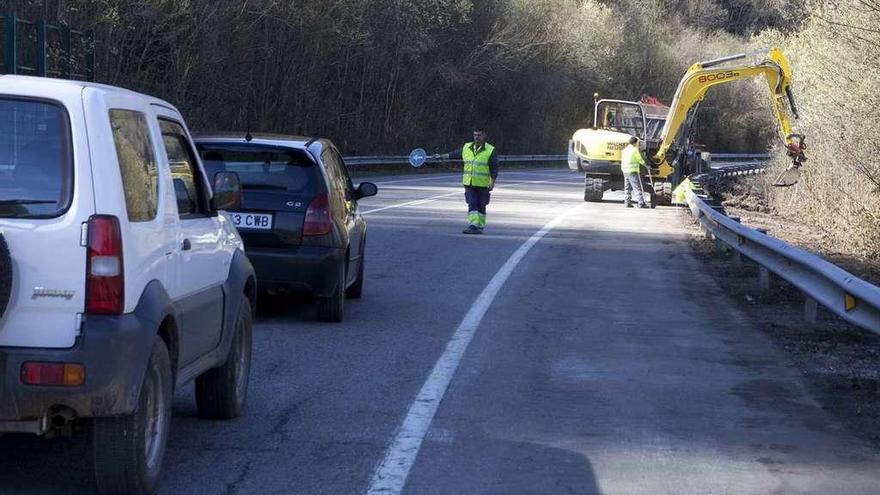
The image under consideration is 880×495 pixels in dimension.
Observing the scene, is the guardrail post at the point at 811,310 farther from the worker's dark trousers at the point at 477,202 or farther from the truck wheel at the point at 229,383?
the worker's dark trousers at the point at 477,202

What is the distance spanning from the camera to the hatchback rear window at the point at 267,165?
36.4 feet

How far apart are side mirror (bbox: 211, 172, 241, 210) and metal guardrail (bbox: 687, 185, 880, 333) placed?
4198 millimetres

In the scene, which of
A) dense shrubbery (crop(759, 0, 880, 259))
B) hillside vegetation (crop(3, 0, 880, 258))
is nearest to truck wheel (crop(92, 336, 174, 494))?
dense shrubbery (crop(759, 0, 880, 259))

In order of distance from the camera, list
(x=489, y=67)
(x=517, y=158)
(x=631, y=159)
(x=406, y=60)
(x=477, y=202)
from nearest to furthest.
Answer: (x=477, y=202) < (x=631, y=159) < (x=406, y=60) < (x=489, y=67) < (x=517, y=158)

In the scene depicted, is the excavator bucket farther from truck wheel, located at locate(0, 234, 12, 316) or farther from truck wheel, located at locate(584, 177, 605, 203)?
truck wheel, located at locate(0, 234, 12, 316)

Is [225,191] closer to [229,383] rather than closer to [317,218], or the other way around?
[229,383]

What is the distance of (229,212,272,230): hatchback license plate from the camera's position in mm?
11023

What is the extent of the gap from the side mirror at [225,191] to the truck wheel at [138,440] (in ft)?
4.66

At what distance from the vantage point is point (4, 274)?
16.8ft

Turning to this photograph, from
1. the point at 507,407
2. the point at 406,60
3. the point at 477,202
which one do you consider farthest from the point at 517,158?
the point at 507,407

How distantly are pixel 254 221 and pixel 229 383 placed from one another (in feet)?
12.8

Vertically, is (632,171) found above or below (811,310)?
above

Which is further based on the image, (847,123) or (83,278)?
(847,123)

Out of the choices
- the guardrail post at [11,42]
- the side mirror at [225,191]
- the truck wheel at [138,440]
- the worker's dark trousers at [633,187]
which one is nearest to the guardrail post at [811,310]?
the side mirror at [225,191]
